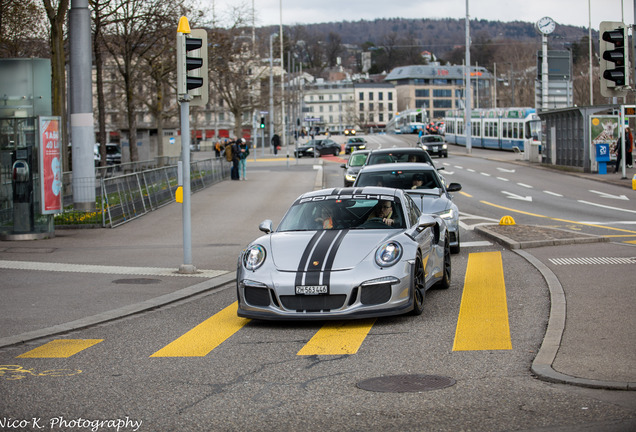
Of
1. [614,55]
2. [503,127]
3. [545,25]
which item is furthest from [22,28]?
[503,127]

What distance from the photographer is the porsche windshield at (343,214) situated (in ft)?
33.6

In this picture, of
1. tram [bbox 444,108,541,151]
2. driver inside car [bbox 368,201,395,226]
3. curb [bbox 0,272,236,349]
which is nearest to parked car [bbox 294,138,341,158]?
tram [bbox 444,108,541,151]

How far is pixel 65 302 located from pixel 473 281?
537 cm

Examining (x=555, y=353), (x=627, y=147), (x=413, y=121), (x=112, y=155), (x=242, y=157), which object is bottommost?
(x=555, y=353)

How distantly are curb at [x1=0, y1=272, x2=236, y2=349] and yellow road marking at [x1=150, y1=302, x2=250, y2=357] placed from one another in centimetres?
103

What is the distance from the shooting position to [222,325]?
30.9ft

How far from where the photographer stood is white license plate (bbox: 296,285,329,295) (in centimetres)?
870

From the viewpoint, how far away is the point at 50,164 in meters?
18.7

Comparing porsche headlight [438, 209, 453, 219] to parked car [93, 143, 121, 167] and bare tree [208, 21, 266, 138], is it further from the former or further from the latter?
parked car [93, 143, 121, 167]

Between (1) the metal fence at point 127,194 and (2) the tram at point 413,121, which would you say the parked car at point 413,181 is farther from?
(2) the tram at point 413,121

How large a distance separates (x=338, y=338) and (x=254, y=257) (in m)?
1.44

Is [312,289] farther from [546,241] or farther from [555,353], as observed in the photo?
[546,241]

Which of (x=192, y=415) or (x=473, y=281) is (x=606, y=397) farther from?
(x=473, y=281)

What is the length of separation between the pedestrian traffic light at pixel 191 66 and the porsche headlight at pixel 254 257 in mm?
4417
